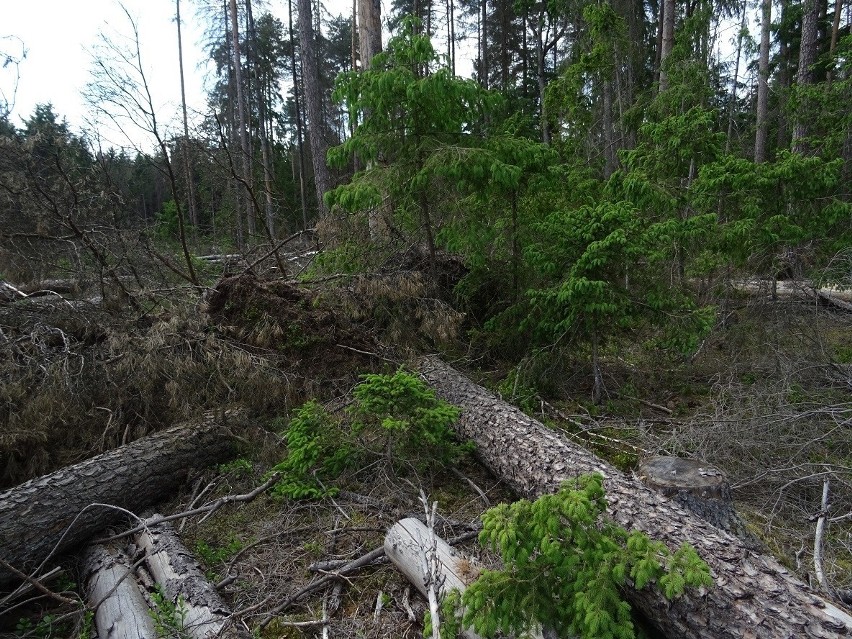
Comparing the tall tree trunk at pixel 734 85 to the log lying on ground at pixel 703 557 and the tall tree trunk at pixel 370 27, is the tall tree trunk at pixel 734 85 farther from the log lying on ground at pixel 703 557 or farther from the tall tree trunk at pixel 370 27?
the log lying on ground at pixel 703 557

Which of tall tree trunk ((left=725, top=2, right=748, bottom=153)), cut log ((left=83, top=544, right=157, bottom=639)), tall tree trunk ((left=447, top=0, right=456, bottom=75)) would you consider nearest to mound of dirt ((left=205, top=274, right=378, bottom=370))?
cut log ((left=83, top=544, right=157, bottom=639))

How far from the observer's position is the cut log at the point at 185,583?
8.75 ft

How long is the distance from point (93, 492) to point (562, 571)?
3.52 m

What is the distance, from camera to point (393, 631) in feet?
9.00

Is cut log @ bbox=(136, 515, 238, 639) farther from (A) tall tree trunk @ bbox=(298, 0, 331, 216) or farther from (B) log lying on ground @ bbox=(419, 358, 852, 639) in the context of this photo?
(A) tall tree trunk @ bbox=(298, 0, 331, 216)

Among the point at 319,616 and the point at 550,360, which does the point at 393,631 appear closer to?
the point at 319,616

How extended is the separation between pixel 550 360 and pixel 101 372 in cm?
475

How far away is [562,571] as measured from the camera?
A: 2.12 metres

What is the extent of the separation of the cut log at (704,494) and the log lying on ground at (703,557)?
15 cm

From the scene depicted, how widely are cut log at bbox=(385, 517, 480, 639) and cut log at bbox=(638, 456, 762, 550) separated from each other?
1.32m

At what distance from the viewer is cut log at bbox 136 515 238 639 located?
2666 mm

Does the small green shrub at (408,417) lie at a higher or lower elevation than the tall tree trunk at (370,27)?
lower

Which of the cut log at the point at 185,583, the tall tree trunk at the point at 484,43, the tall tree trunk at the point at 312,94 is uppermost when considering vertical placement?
the tall tree trunk at the point at 484,43

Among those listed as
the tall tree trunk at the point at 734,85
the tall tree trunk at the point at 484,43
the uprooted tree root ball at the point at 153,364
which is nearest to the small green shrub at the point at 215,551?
the uprooted tree root ball at the point at 153,364
